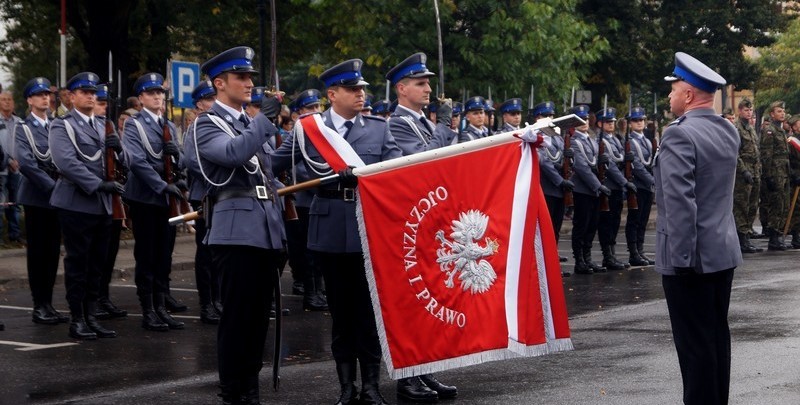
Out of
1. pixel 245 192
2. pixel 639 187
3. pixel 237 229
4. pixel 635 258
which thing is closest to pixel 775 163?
pixel 639 187

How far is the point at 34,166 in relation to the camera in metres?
11.9

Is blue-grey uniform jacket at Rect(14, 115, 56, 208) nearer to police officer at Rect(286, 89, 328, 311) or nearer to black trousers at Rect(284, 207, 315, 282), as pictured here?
police officer at Rect(286, 89, 328, 311)

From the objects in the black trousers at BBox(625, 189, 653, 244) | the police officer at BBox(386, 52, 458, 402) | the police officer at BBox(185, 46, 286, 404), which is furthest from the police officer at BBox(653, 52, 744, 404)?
the black trousers at BBox(625, 189, 653, 244)

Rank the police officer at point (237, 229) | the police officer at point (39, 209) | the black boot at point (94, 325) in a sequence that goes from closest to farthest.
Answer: the police officer at point (237, 229) < the black boot at point (94, 325) < the police officer at point (39, 209)

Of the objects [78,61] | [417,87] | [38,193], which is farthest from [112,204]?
[78,61]

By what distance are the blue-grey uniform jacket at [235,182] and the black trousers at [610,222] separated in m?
10.2

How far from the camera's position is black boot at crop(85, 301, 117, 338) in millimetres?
11391

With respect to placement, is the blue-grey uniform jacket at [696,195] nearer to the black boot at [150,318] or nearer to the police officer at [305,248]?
the black boot at [150,318]

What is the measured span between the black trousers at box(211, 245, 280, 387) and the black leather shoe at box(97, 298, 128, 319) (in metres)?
4.95

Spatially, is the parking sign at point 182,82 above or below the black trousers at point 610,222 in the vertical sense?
above

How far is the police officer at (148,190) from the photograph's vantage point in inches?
467

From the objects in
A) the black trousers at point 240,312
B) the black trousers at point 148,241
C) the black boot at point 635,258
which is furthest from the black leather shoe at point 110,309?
the black boot at point 635,258

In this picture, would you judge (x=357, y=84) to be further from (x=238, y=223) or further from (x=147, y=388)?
(x=147, y=388)

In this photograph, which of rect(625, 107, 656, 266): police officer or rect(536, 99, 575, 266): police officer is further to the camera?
rect(625, 107, 656, 266): police officer
